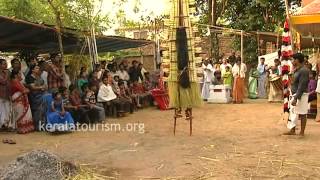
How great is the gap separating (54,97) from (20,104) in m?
0.70

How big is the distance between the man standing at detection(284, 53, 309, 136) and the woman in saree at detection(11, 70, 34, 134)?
529 centimetres

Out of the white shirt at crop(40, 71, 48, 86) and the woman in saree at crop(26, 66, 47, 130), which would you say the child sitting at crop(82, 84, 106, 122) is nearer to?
the white shirt at crop(40, 71, 48, 86)

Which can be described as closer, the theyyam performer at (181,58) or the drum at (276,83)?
the theyyam performer at (181,58)

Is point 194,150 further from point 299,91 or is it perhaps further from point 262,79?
point 262,79

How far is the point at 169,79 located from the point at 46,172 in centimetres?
354

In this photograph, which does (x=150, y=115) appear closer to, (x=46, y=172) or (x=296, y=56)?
(x=296, y=56)

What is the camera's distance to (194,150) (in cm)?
759

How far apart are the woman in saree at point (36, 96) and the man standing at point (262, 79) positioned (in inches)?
360

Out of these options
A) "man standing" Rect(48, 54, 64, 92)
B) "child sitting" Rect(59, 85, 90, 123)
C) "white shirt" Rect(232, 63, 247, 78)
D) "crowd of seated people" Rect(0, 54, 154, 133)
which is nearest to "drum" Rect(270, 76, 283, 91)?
"white shirt" Rect(232, 63, 247, 78)

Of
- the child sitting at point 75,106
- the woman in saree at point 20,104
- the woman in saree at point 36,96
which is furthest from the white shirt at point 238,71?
the woman in saree at point 20,104

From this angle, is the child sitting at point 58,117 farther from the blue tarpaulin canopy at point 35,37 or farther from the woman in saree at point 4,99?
the blue tarpaulin canopy at point 35,37

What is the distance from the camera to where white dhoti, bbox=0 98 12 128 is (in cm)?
948

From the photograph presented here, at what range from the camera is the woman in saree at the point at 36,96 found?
386 inches

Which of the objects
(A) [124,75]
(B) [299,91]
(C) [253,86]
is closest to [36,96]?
(A) [124,75]
